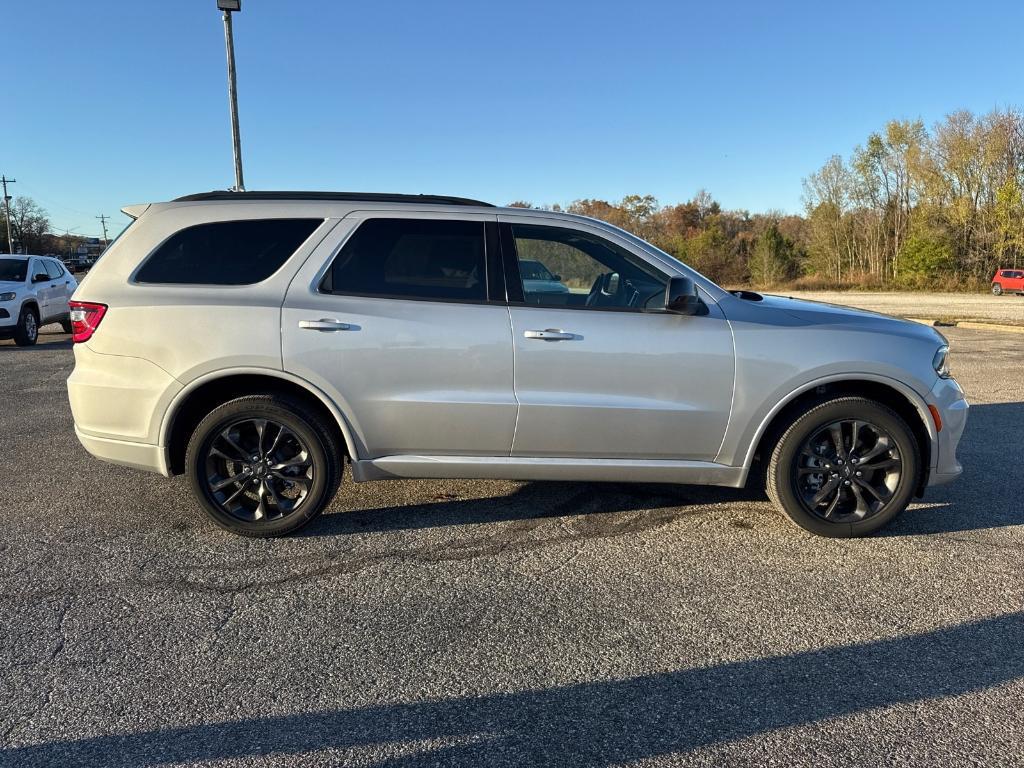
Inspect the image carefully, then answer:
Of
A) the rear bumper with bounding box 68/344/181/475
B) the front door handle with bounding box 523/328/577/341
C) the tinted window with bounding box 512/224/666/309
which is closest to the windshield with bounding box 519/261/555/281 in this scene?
the tinted window with bounding box 512/224/666/309

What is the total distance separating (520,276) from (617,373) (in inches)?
31.0

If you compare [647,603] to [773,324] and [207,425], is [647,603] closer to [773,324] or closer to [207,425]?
[773,324]

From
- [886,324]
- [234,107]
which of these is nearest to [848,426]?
[886,324]

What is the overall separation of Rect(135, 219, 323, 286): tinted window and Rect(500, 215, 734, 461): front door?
133 centimetres

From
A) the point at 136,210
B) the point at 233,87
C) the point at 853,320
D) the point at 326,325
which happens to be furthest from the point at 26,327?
the point at 853,320

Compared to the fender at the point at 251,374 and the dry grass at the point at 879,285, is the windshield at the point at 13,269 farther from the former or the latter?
the dry grass at the point at 879,285


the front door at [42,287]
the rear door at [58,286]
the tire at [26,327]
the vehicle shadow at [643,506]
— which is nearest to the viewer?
the vehicle shadow at [643,506]

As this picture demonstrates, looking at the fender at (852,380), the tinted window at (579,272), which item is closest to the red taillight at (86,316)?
the tinted window at (579,272)

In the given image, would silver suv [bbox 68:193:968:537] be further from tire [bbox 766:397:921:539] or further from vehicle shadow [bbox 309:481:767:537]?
vehicle shadow [bbox 309:481:767:537]

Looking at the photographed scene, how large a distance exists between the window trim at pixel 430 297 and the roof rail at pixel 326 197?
0.14 meters

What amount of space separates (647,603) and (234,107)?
10258 millimetres

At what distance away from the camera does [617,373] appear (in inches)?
156

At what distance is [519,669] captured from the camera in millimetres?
2775

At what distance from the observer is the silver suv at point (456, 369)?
12.9 feet
